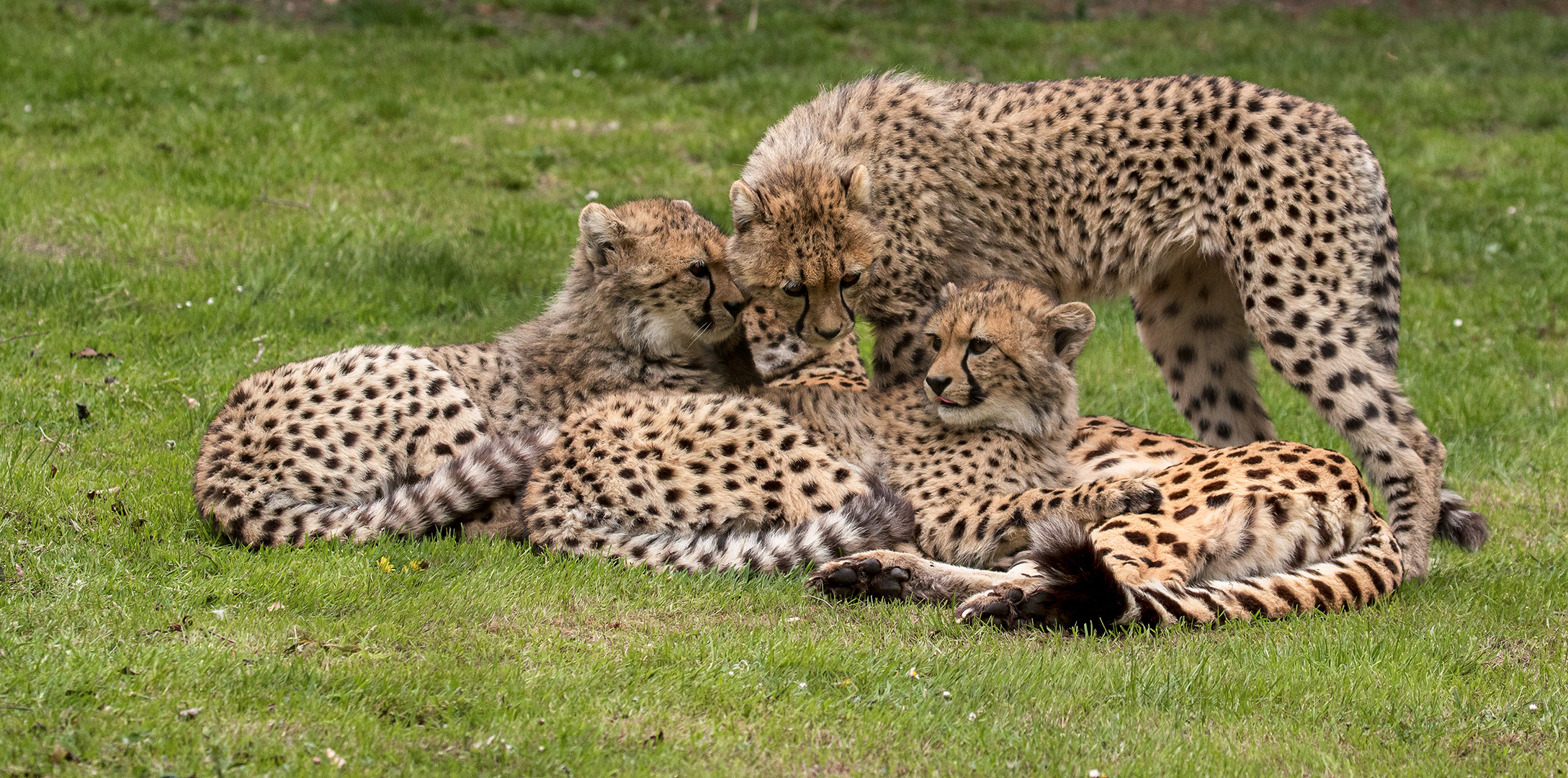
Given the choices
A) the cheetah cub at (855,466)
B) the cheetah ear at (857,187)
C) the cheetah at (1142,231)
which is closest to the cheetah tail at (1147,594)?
the cheetah cub at (855,466)

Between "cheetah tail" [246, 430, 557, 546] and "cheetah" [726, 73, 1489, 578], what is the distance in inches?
48.6

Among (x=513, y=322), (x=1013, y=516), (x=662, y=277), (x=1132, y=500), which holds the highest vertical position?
(x=662, y=277)

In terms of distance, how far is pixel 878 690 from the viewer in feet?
11.9

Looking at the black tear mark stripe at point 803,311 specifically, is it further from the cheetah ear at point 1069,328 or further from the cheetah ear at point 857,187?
the cheetah ear at point 1069,328

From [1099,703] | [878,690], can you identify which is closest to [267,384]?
[878,690]

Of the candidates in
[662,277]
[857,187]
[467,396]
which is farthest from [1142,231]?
[467,396]

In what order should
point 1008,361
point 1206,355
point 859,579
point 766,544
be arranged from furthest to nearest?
point 1206,355 → point 1008,361 → point 766,544 → point 859,579

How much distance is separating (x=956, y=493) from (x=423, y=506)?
5.94 ft

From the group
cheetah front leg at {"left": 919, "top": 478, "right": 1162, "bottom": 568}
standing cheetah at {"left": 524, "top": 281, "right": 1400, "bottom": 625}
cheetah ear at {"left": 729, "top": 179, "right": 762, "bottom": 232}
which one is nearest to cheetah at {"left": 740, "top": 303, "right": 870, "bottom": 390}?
cheetah ear at {"left": 729, "top": 179, "right": 762, "bottom": 232}

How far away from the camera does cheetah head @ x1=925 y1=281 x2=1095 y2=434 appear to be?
17.2ft

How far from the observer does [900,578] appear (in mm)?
4574

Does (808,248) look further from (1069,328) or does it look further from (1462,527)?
(1462,527)

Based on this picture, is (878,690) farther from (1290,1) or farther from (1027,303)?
(1290,1)

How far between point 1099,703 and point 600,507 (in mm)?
1805
